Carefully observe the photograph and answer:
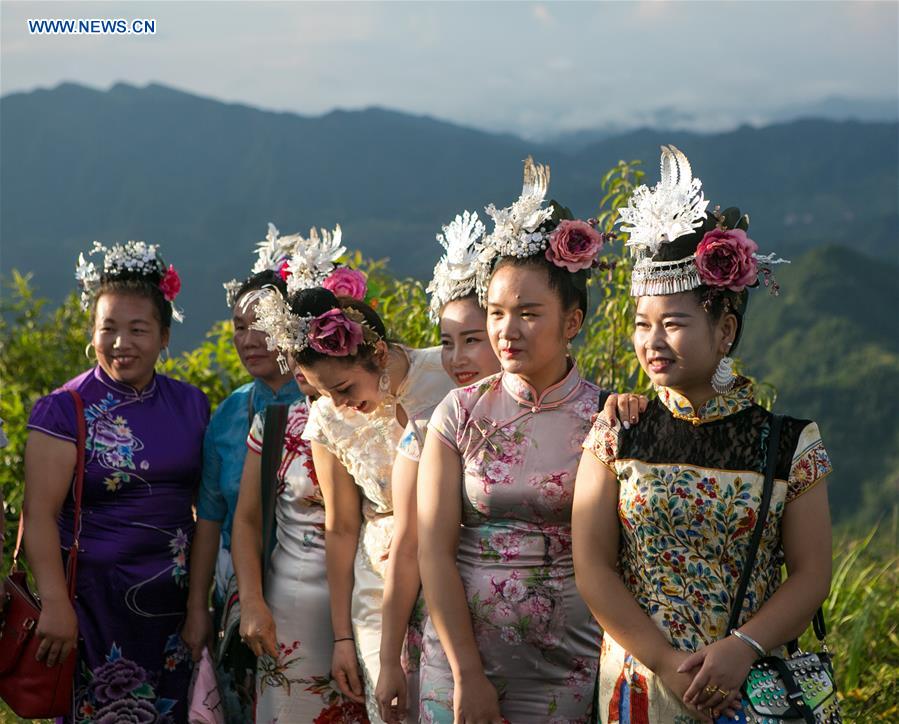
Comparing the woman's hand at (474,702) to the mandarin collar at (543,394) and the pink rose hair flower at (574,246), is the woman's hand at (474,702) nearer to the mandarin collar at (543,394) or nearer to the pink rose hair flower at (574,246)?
the mandarin collar at (543,394)

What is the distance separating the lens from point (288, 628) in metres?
3.07

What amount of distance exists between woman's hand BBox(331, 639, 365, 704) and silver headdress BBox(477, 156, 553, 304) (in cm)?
108

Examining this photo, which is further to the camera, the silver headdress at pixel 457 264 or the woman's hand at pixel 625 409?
the silver headdress at pixel 457 264

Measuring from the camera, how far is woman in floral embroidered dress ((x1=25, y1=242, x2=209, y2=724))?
323 cm

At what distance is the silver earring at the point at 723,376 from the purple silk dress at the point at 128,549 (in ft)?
5.94

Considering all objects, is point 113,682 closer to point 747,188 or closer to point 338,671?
point 338,671

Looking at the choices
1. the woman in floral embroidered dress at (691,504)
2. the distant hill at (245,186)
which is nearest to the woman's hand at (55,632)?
the woman in floral embroidered dress at (691,504)

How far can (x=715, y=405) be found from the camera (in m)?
2.32

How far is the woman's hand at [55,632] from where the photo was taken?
309cm

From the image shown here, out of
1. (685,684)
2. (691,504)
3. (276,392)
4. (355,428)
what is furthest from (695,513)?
(276,392)

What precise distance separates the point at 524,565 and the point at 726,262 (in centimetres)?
84

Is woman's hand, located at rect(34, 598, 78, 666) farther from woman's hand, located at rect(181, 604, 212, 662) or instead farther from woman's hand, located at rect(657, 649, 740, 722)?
woman's hand, located at rect(657, 649, 740, 722)

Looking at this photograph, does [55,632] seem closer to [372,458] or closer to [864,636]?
[372,458]

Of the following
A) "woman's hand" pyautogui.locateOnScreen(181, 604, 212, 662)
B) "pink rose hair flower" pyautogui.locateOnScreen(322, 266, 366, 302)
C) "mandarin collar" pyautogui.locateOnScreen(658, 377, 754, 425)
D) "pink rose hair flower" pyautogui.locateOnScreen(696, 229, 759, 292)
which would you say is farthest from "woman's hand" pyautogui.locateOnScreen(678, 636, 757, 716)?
"woman's hand" pyautogui.locateOnScreen(181, 604, 212, 662)
